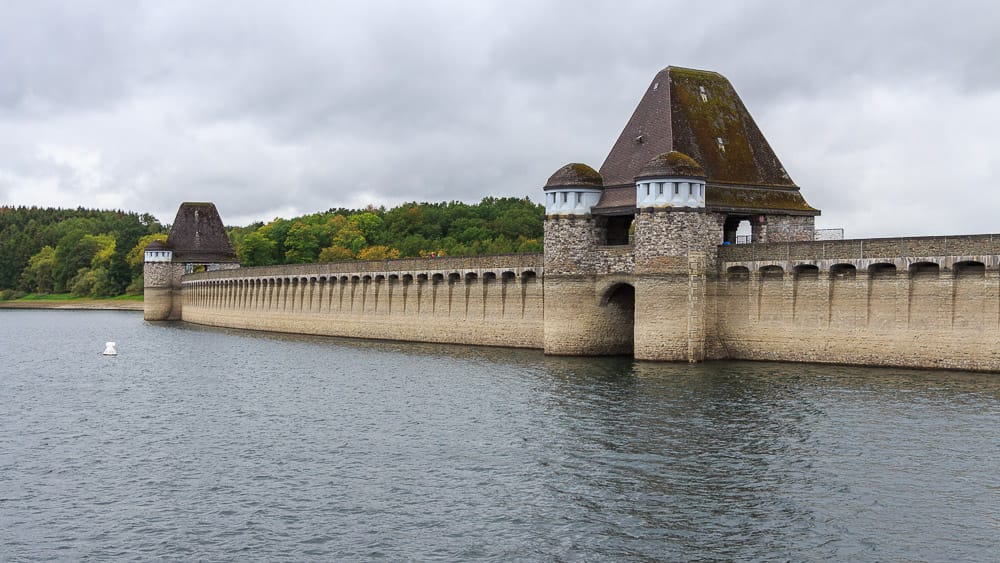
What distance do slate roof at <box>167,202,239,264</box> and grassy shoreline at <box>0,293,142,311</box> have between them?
39490 mm

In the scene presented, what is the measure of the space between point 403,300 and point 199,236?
195 feet

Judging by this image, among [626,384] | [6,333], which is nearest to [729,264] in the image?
[626,384]

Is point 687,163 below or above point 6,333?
above

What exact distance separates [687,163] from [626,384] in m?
12.8

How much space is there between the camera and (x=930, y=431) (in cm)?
2848

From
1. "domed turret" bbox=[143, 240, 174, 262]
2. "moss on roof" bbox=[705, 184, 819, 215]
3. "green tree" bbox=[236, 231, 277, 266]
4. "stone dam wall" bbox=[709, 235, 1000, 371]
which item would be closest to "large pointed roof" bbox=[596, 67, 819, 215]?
"moss on roof" bbox=[705, 184, 819, 215]

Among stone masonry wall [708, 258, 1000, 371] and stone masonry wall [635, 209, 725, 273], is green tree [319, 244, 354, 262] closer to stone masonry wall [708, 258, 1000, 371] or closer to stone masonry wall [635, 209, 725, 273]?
stone masonry wall [635, 209, 725, 273]

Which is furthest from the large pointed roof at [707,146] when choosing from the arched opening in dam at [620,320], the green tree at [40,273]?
the green tree at [40,273]

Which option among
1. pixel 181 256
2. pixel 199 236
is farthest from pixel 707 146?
pixel 199 236

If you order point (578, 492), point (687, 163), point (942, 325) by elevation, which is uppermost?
point (687, 163)

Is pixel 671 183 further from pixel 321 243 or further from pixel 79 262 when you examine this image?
pixel 79 262

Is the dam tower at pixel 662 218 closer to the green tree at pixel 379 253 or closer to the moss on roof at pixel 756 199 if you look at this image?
the moss on roof at pixel 756 199

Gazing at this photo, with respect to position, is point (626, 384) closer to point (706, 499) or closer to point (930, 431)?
point (930, 431)

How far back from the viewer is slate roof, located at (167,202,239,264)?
4724 inches
